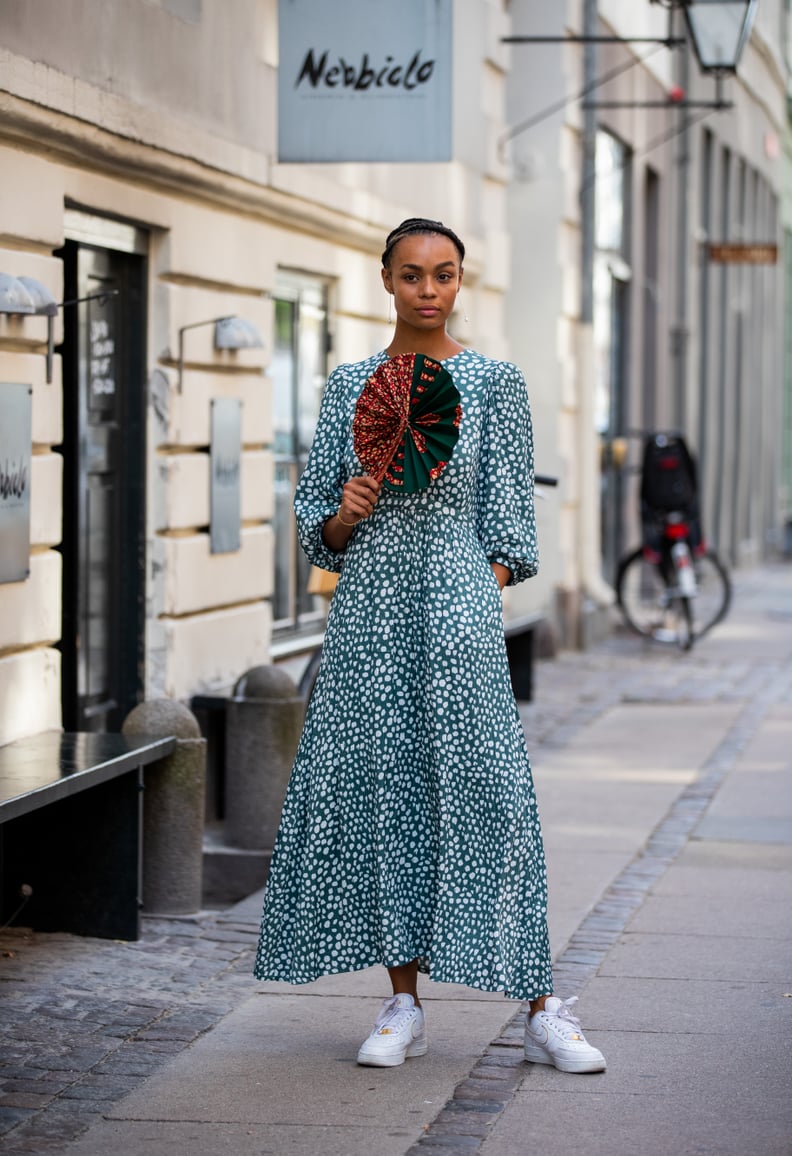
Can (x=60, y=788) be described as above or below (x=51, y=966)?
above

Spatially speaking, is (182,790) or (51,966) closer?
(51,966)

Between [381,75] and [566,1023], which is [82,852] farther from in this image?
[381,75]

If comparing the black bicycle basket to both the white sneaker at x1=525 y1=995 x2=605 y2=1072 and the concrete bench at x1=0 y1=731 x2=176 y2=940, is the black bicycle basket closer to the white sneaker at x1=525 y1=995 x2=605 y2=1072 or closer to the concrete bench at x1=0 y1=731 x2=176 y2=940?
the concrete bench at x1=0 y1=731 x2=176 y2=940

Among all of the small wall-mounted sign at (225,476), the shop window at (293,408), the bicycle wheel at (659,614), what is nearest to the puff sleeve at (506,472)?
the small wall-mounted sign at (225,476)

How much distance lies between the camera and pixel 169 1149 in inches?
173

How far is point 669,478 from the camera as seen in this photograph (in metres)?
15.3

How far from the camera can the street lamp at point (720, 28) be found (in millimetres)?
13523

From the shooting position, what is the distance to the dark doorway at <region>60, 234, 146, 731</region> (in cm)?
800

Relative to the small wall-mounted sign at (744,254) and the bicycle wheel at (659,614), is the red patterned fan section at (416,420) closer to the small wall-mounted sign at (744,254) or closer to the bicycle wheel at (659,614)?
the bicycle wheel at (659,614)

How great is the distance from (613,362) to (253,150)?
9488 mm

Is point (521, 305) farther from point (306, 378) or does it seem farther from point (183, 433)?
point (183, 433)

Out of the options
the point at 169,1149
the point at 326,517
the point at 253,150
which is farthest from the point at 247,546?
the point at 169,1149

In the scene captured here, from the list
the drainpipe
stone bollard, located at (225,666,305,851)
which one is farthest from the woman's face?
the drainpipe

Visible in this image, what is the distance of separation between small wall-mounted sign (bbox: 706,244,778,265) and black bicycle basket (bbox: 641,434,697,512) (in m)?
5.58
